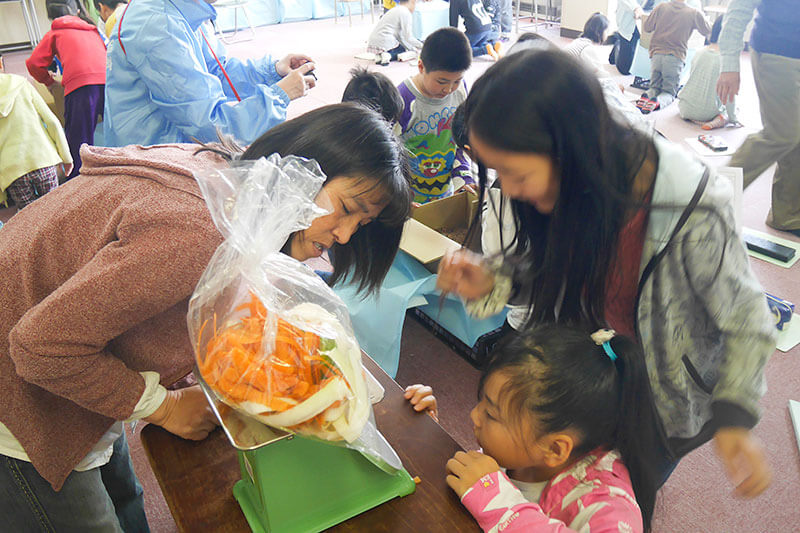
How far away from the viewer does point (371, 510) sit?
82cm

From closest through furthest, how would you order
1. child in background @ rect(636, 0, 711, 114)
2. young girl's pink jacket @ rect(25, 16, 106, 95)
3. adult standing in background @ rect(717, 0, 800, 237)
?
adult standing in background @ rect(717, 0, 800, 237) < young girl's pink jacket @ rect(25, 16, 106, 95) < child in background @ rect(636, 0, 711, 114)

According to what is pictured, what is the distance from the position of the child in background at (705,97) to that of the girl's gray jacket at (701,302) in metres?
3.92

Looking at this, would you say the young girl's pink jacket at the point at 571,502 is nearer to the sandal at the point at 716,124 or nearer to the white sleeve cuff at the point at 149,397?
the white sleeve cuff at the point at 149,397

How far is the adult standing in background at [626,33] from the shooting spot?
528cm

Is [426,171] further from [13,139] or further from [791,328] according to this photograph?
[13,139]

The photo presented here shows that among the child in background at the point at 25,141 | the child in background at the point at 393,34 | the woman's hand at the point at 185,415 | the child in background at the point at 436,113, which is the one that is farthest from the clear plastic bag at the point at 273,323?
the child in background at the point at 393,34

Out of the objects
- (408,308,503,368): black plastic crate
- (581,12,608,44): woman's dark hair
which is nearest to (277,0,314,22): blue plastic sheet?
(581,12,608,44): woman's dark hair

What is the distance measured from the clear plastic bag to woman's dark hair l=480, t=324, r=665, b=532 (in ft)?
0.83

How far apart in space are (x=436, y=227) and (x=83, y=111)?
73.5 inches

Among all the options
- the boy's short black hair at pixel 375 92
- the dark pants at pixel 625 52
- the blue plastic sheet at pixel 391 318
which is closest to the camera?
the blue plastic sheet at pixel 391 318

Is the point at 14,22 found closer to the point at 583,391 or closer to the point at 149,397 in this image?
the point at 149,397

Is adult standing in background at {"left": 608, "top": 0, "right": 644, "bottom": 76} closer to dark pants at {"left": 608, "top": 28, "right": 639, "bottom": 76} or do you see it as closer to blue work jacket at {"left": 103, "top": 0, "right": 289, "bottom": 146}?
dark pants at {"left": 608, "top": 28, "right": 639, "bottom": 76}

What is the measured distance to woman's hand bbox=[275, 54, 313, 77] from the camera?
83.9 inches

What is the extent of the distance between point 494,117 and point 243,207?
0.38 m
